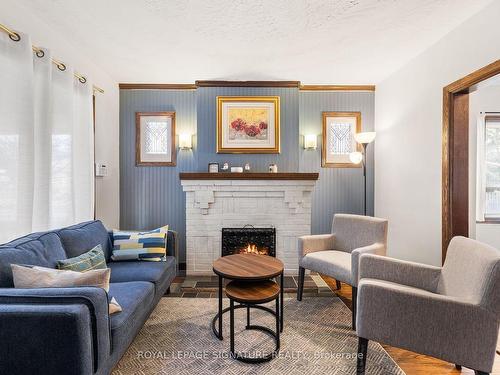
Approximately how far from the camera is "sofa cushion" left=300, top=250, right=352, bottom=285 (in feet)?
7.38

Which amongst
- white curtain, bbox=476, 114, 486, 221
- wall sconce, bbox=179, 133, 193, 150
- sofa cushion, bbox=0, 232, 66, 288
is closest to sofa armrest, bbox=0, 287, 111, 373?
sofa cushion, bbox=0, 232, 66, 288

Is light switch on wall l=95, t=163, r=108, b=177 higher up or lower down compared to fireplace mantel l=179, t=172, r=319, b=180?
higher up

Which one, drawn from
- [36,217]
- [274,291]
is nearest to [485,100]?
[274,291]

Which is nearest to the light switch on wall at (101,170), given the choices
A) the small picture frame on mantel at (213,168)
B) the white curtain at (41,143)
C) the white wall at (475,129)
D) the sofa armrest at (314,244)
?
the white curtain at (41,143)

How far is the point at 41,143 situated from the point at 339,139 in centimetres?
345

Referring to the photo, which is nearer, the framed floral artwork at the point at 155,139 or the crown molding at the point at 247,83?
the crown molding at the point at 247,83

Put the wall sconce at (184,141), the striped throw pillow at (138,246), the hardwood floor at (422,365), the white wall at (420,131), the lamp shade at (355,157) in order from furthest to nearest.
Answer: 1. the wall sconce at (184,141)
2. the lamp shade at (355,157)
3. the striped throw pillow at (138,246)
4. the white wall at (420,131)
5. the hardwood floor at (422,365)

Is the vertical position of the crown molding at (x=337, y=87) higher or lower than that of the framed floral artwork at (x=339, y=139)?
higher

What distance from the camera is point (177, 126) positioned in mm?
3670

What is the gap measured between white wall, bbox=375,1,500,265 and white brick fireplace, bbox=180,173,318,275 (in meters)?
1.05

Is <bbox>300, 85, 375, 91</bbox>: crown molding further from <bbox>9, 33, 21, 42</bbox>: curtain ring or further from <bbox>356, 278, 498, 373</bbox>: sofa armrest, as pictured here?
<bbox>9, 33, 21, 42</bbox>: curtain ring

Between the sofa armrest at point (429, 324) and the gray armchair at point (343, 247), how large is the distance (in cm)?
59

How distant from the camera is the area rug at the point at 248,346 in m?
1.66

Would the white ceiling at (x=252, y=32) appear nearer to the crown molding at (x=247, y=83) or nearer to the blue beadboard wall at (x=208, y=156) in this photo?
the crown molding at (x=247, y=83)
